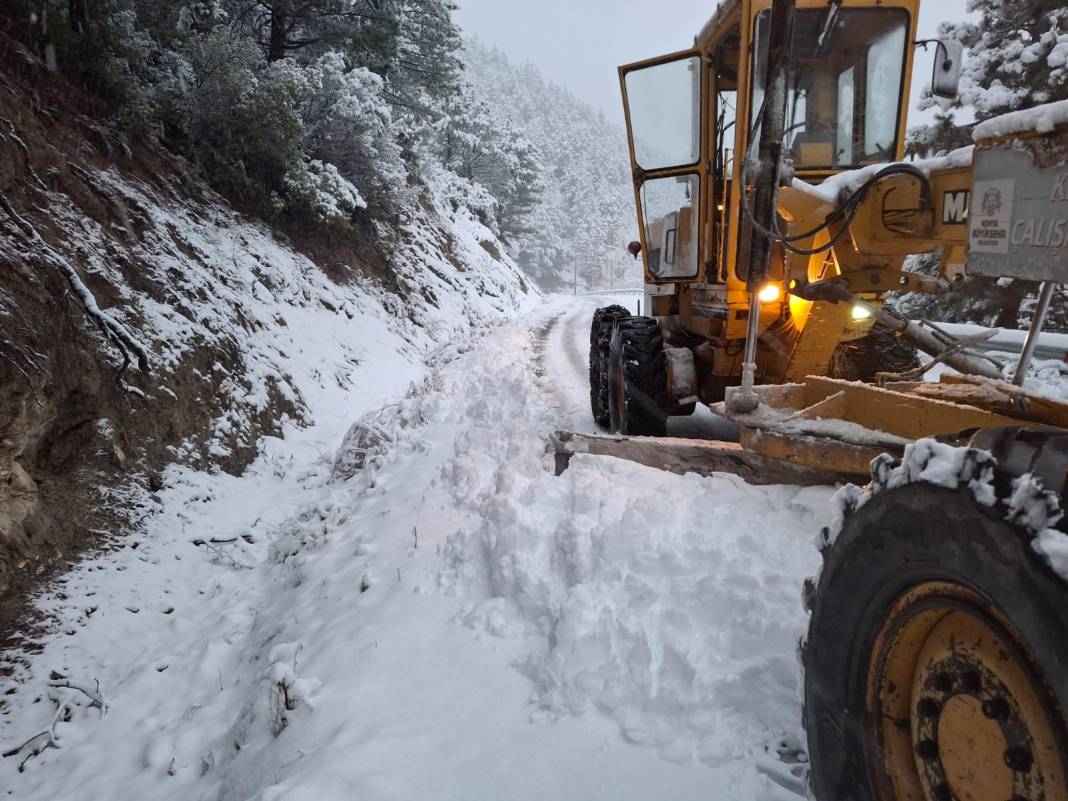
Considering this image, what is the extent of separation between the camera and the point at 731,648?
8.32 feet

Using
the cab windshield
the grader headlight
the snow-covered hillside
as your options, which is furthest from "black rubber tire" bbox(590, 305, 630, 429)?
the snow-covered hillside

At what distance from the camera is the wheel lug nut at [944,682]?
1.39 meters

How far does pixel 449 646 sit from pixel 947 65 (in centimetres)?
472

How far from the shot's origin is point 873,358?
16.8 ft

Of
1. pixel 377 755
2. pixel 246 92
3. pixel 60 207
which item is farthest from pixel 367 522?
pixel 246 92

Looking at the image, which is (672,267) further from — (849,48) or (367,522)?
(367,522)

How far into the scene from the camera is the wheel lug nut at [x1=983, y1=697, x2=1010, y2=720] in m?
1.27

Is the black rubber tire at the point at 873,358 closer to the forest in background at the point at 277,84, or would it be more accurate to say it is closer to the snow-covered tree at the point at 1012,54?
the snow-covered tree at the point at 1012,54

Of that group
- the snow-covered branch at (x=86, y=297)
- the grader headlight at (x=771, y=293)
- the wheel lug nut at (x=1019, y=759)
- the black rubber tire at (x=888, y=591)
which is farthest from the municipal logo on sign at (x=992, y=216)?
the snow-covered branch at (x=86, y=297)

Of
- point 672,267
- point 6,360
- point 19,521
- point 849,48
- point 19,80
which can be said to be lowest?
point 19,521

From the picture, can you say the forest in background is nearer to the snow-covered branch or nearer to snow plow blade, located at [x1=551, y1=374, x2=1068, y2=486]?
the snow-covered branch

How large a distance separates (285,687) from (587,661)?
58.5 inches

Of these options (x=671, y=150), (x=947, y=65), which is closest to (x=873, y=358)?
(x=947, y=65)

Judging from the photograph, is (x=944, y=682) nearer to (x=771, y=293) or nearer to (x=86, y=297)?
(x=771, y=293)
